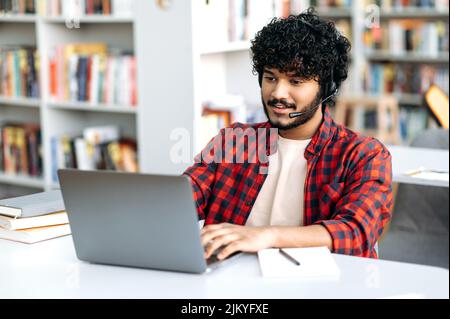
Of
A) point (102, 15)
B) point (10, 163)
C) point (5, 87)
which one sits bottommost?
point (10, 163)

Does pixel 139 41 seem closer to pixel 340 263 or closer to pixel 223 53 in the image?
pixel 223 53

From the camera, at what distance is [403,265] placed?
4.52 ft

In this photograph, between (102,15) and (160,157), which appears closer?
(160,157)

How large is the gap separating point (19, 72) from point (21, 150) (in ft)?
1.48

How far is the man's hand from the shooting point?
4.65ft

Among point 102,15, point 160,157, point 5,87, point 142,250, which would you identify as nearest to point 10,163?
point 5,87

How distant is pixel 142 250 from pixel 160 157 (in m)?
1.79

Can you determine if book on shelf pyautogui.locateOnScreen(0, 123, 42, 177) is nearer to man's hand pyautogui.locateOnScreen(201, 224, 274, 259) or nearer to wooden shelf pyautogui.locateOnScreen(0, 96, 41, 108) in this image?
wooden shelf pyautogui.locateOnScreen(0, 96, 41, 108)

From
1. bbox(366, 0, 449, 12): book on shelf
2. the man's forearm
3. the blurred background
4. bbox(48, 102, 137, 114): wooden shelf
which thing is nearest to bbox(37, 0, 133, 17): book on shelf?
the blurred background

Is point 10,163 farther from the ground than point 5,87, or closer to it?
closer to it

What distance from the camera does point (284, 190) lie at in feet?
5.93
